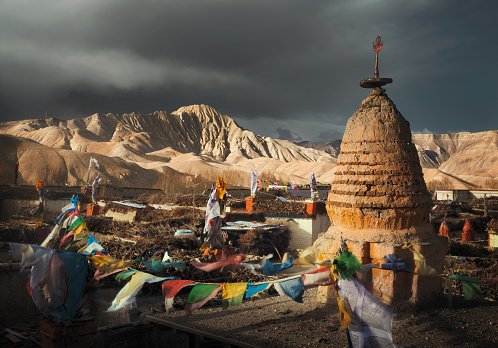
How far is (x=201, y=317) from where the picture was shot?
896 centimetres

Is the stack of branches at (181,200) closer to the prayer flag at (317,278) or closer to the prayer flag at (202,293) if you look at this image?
the prayer flag at (202,293)

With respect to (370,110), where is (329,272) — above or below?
below

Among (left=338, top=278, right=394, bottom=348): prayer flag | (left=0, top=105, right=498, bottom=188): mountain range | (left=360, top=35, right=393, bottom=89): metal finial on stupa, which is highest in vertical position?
(left=0, top=105, right=498, bottom=188): mountain range

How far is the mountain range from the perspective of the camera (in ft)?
218

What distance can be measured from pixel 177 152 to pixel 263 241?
4218 inches

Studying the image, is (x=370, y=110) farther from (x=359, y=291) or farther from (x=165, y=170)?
(x=165, y=170)

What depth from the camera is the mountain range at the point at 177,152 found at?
66500 millimetres

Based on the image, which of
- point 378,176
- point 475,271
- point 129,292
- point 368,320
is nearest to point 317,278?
point 368,320

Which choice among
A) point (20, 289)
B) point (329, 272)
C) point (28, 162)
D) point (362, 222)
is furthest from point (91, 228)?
point (28, 162)

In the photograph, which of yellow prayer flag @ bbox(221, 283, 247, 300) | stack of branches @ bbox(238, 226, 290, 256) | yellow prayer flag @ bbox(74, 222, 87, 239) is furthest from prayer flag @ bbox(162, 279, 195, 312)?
stack of branches @ bbox(238, 226, 290, 256)

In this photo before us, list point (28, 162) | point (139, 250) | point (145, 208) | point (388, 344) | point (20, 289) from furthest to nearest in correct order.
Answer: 1. point (28, 162)
2. point (145, 208)
3. point (139, 250)
4. point (20, 289)
5. point (388, 344)

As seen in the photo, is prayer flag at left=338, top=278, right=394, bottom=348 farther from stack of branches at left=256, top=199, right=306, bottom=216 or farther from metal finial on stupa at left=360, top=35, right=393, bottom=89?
stack of branches at left=256, top=199, right=306, bottom=216

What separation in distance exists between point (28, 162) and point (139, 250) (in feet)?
187

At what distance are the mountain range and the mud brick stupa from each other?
41.0 meters
